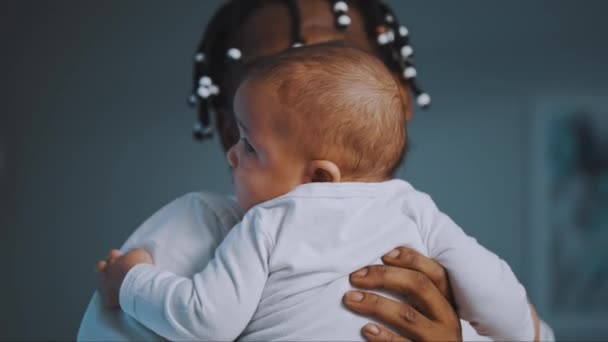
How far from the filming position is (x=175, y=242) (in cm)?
78

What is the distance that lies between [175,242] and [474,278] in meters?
0.34

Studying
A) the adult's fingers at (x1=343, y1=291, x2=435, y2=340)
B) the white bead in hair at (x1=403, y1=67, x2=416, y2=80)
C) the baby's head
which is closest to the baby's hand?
the baby's head

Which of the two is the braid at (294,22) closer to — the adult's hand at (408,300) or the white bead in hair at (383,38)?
the white bead in hair at (383,38)

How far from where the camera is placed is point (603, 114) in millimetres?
2322

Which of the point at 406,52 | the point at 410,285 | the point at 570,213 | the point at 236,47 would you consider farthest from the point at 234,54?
the point at 570,213

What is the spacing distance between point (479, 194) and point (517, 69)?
447mm

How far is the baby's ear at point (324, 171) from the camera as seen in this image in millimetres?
728

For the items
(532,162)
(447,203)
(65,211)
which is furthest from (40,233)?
(532,162)

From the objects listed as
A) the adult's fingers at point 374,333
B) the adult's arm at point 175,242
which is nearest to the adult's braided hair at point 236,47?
the adult's arm at point 175,242

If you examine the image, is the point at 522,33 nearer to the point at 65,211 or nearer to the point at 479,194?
the point at 479,194

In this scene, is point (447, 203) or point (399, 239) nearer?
point (399, 239)

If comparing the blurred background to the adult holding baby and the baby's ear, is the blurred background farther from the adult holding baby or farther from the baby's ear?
the baby's ear

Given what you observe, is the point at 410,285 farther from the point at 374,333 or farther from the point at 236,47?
the point at 236,47

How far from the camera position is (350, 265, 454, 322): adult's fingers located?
2.33 feet
